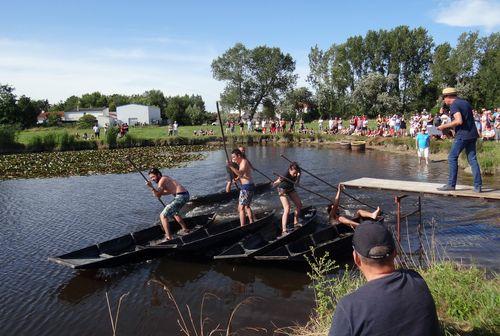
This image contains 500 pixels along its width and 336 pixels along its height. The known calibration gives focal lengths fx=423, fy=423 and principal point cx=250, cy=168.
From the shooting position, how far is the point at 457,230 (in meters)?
11.6

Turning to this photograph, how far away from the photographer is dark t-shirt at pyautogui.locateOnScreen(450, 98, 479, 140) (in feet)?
28.3

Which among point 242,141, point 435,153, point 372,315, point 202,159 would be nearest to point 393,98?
point 242,141

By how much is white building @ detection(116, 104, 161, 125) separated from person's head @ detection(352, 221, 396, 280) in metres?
77.6

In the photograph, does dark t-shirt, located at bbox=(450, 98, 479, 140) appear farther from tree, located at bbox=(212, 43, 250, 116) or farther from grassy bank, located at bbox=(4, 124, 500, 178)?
tree, located at bbox=(212, 43, 250, 116)

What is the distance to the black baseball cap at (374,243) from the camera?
9.81ft

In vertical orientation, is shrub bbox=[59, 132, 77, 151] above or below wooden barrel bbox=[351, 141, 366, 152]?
above

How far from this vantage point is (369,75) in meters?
58.6

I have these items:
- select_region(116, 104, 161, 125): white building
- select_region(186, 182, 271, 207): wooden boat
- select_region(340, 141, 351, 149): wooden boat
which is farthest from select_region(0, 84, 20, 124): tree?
select_region(186, 182, 271, 207): wooden boat

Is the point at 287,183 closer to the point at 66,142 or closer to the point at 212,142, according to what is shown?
the point at 212,142

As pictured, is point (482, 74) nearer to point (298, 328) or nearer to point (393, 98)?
point (393, 98)

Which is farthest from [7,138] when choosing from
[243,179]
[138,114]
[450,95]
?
[138,114]

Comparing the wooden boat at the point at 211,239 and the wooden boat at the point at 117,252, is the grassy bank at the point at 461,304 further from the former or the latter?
the wooden boat at the point at 117,252

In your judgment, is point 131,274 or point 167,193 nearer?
point 131,274

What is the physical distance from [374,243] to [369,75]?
59.3m
